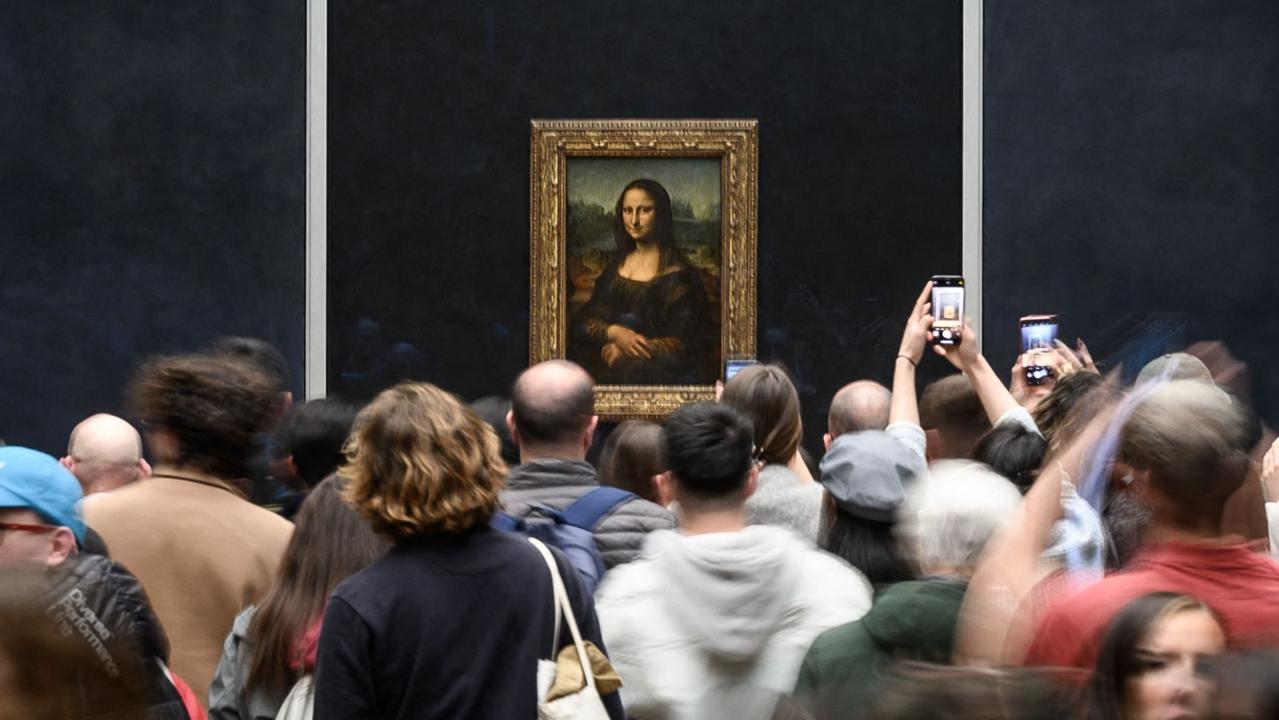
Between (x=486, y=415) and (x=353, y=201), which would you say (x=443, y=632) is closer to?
(x=486, y=415)

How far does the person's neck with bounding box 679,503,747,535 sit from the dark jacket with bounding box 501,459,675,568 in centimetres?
56

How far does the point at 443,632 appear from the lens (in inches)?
129

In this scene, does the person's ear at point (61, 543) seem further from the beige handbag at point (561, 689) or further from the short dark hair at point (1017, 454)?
the short dark hair at point (1017, 454)

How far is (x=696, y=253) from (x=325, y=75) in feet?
9.88

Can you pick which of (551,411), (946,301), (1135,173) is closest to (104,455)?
(551,411)

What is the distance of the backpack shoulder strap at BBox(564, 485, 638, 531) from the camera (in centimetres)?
450

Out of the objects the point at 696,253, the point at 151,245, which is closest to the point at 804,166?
the point at 696,253

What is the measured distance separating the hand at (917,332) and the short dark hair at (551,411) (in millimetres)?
1499

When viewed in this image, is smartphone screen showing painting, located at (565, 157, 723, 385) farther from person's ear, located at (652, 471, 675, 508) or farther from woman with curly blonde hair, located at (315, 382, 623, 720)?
woman with curly blonde hair, located at (315, 382, 623, 720)

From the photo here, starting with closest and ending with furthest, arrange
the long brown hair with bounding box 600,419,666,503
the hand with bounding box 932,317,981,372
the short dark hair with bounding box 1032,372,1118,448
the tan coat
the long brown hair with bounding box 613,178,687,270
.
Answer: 1. the tan coat
2. the short dark hair with bounding box 1032,372,1118,448
3. the long brown hair with bounding box 600,419,666,503
4. the hand with bounding box 932,317,981,372
5. the long brown hair with bounding box 613,178,687,270

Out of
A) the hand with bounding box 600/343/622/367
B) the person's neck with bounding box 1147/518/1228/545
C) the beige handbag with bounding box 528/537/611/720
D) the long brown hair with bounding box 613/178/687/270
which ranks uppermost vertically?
the long brown hair with bounding box 613/178/687/270

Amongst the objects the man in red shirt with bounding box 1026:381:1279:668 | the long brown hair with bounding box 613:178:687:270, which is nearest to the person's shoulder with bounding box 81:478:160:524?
the man in red shirt with bounding box 1026:381:1279:668

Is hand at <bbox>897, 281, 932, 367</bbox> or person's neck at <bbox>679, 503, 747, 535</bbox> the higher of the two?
hand at <bbox>897, 281, 932, 367</bbox>

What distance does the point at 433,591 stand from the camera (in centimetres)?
330
